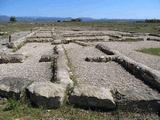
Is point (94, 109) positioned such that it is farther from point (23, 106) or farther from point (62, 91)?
point (23, 106)

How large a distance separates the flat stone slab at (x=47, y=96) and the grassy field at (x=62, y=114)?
7.6 inches

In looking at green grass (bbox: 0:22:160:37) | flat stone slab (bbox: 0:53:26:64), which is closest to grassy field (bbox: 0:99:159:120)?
flat stone slab (bbox: 0:53:26:64)

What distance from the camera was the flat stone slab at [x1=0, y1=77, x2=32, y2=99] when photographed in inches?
374

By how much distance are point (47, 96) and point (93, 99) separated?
128 centimetres

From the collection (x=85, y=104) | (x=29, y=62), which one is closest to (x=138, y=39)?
(x=29, y=62)

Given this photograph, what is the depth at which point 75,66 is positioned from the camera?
1582 centimetres

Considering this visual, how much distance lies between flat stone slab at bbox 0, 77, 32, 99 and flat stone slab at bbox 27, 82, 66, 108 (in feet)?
1.47

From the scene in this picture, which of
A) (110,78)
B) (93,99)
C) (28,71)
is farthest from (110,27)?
(93,99)

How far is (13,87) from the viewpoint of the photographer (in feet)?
32.0

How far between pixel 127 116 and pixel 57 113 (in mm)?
1863

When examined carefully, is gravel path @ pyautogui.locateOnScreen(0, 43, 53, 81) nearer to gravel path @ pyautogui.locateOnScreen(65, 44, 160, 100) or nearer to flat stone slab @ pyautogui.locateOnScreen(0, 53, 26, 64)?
flat stone slab @ pyautogui.locateOnScreen(0, 53, 26, 64)

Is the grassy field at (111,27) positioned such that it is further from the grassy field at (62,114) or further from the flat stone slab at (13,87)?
the grassy field at (62,114)

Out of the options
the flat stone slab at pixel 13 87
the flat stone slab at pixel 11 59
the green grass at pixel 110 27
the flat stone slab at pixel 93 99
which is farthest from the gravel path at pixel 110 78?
the green grass at pixel 110 27

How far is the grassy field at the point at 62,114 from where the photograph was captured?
818 cm
